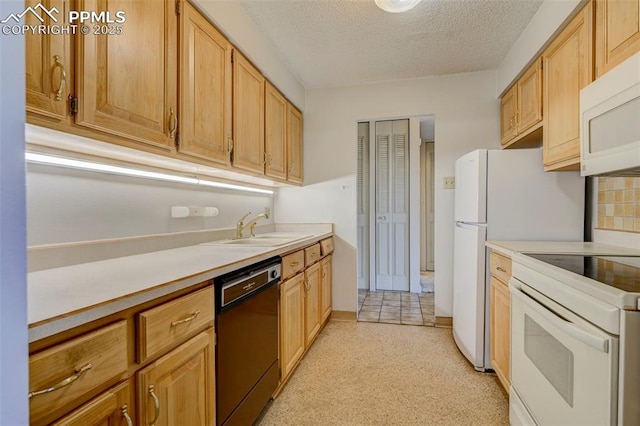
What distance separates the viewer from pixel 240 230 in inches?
95.8

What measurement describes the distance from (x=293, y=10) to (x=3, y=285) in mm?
2159

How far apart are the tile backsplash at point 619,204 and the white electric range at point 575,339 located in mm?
461

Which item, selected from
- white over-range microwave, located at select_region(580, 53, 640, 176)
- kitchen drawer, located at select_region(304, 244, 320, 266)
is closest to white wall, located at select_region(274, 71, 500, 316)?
kitchen drawer, located at select_region(304, 244, 320, 266)

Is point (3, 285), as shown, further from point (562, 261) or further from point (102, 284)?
point (562, 261)

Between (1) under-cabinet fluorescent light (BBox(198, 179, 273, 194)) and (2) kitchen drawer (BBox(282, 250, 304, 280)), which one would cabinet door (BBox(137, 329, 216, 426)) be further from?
(1) under-cabinet fluorescent light (BBox(198, 179, 273, 194))

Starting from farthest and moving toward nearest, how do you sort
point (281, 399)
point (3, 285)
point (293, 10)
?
point (293, 10) < point (281, 399) < point (3, 285)

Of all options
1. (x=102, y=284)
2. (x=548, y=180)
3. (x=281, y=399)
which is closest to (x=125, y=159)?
(x=102, y=284)

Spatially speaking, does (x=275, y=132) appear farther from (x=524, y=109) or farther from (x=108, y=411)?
(x=108, y=411)

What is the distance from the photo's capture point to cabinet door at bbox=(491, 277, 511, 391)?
185 cm

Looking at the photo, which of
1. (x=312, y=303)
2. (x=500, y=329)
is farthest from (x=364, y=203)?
(x=500, y=329)

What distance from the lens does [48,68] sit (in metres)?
0.92

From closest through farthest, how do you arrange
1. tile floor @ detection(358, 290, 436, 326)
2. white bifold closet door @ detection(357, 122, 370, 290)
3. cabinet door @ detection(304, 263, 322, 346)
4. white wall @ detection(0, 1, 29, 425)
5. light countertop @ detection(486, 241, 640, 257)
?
white wall @ detection(0, 1, 29, 425) < light countertop @ detection(486, 241, 640, 257) < cabinet door @ detection(304, 263, 322, 346) < tile floor @ detection(358, 290, 436, 326) < white bifold closet door @ detection(357, 122, 370, 290)

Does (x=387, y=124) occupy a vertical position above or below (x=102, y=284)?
above

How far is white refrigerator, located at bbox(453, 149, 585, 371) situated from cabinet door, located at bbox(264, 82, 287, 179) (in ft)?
A: 4.94
